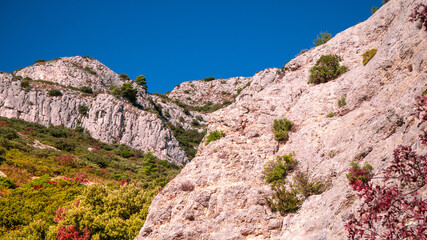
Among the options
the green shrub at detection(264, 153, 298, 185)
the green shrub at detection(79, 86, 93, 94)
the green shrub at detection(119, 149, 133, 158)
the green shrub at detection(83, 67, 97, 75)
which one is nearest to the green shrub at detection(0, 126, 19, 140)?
the green shrub at detection(119, 149, 133, 158)

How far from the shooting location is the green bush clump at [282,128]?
1596cm

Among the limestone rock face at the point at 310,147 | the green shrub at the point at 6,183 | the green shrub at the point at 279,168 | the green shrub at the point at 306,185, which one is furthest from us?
the green shrub at the point at 6,183

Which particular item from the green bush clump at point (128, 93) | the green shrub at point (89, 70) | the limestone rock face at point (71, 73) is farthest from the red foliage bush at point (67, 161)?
the green shrub at point (89, 70)

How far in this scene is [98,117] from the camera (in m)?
70.1

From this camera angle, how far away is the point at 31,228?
61.3 feet

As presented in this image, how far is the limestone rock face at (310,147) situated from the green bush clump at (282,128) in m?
0.39

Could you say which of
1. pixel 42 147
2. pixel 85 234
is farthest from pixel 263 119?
pixel 42 147

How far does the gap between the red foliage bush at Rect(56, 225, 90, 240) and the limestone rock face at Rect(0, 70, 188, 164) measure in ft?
155

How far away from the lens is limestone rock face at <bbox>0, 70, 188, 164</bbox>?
67000 mm

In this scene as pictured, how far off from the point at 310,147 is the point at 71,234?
15.0m

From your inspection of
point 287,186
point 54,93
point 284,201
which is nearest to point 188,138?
point 54,93

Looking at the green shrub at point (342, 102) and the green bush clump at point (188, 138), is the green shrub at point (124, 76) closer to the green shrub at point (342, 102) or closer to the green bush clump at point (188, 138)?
the green bush clump at point (188, 138)

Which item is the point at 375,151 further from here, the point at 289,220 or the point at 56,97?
the point at 56,97

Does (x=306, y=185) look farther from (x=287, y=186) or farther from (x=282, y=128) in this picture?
(x=282, y=128)
